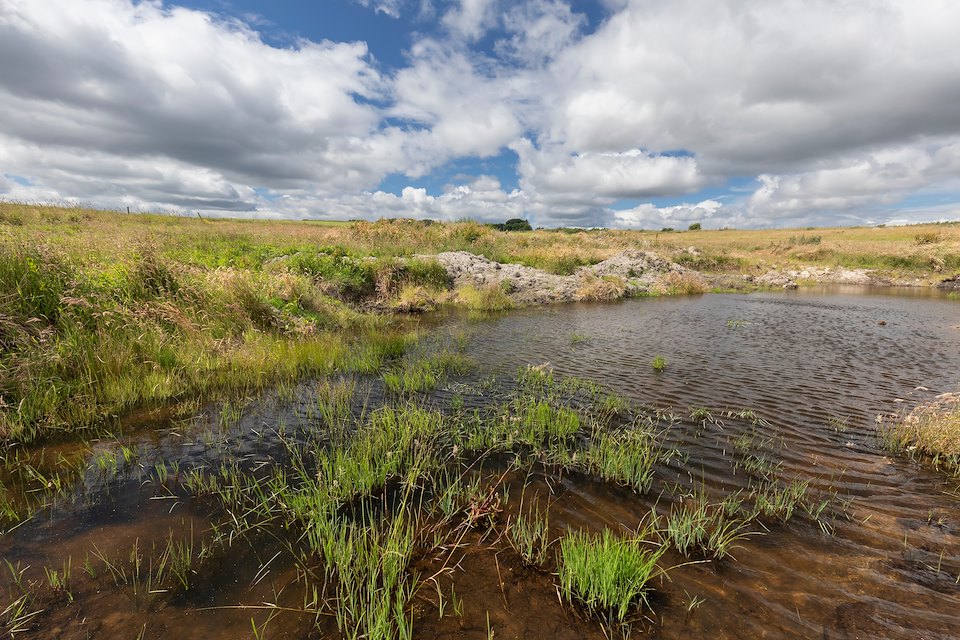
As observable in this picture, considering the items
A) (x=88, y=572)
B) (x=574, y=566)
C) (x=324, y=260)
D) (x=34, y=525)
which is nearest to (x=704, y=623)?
(x=574, y=566)

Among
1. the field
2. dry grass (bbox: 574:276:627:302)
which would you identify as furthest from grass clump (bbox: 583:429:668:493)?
dry grass (bbox: 574:276:627:302)

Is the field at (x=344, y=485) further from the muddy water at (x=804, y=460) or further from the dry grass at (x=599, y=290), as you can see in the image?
the dry grass at (x=599, y=290)

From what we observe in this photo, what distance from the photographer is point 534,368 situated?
341 inches

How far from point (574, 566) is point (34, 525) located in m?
4.98

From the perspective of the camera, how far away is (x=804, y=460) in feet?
17.8

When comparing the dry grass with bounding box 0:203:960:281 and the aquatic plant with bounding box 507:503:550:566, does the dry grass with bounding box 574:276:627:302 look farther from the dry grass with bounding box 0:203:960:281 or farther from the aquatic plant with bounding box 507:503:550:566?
the aquatic plant with bounding box 507:503:550:566

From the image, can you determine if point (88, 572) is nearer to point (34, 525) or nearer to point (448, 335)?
point (34, 525)

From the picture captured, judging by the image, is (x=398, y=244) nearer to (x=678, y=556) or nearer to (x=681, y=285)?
(x=681, y=285)

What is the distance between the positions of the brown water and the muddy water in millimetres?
19

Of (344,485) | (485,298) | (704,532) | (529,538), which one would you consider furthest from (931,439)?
(485,298)

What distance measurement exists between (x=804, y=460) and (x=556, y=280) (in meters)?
19.4

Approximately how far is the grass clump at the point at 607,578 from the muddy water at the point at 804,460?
0.98 ft

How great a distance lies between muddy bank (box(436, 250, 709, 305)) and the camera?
2188 cm

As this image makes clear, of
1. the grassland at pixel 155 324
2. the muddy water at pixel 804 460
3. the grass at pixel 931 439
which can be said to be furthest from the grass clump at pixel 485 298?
the grass at pixel 931 439
